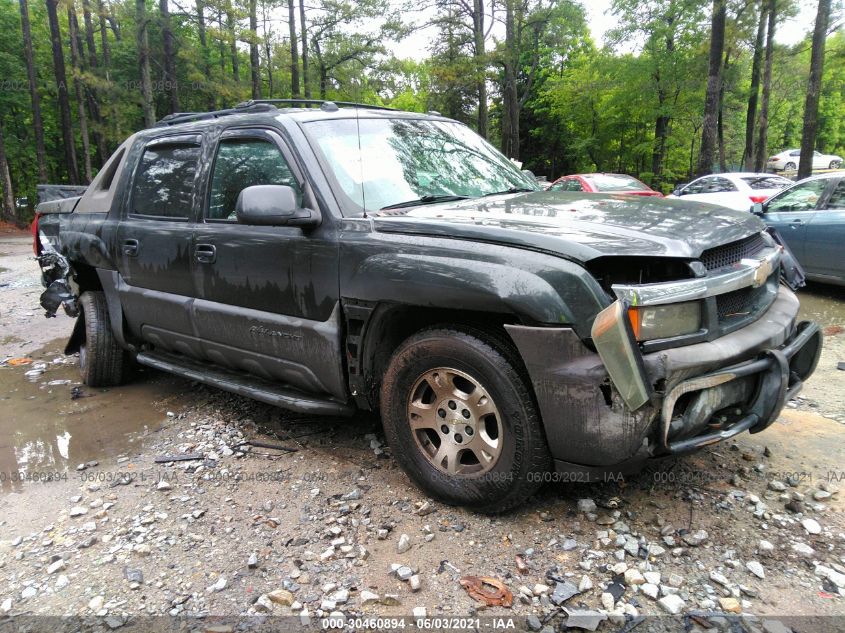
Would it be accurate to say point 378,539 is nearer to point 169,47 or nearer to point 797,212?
point 797,212

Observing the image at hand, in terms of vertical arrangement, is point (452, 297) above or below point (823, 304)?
above

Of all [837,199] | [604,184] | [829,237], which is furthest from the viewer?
[604,184]

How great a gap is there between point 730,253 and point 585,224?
28.0 inches

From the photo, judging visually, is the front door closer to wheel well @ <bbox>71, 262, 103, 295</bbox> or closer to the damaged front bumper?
the damaged front bumper

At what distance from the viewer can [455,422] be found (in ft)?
A: 8.79

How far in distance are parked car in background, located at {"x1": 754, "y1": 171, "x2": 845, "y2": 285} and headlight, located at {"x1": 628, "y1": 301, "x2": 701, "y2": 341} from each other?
18.5ft

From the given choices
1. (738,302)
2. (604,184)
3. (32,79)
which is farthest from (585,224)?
(32,79)

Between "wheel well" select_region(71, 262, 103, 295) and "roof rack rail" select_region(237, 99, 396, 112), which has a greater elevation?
"roof rack rail" select_region(237, 99, 396, 112)

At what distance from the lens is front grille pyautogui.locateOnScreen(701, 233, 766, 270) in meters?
2.54

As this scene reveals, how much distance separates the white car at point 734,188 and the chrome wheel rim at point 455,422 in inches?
461

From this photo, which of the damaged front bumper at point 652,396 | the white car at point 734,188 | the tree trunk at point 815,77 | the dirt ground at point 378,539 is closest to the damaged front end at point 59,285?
the dirt ground at point 378,539

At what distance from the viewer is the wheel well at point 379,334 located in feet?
9.09

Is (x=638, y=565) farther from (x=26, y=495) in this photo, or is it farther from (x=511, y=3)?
(x=511, y=3)

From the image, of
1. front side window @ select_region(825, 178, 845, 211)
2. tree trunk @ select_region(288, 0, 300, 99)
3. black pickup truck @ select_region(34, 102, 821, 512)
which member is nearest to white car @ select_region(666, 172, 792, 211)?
front side window @ select_region(825, 178, 845, 211)
